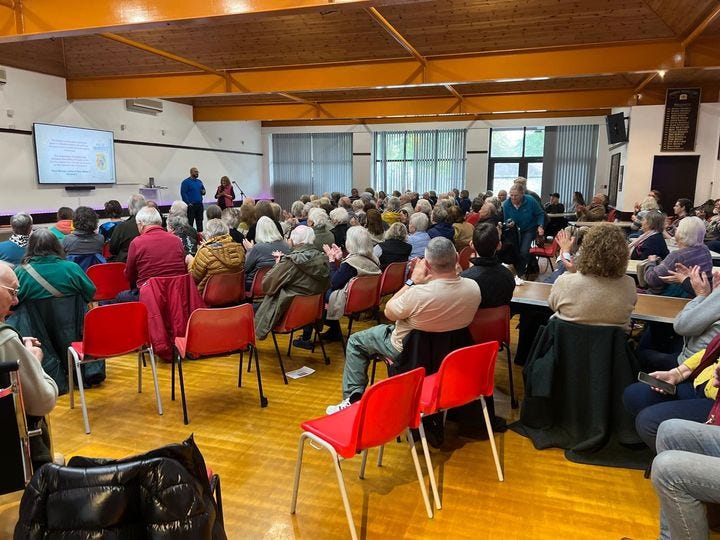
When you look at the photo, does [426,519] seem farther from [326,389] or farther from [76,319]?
[76,319]

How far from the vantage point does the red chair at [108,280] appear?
16.0 feet

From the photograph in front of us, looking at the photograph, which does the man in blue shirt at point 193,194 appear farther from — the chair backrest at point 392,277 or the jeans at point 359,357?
the jeans at point 359,357

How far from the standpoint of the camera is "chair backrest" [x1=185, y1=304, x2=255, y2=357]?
3285 millimetres

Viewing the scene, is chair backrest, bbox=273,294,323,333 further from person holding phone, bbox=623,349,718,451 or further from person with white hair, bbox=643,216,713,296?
person with white hair, bbox=643,216,713,296

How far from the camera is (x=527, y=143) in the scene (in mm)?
14258

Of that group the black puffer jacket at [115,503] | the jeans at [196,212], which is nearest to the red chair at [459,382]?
the black puffer jacket at [115,503]

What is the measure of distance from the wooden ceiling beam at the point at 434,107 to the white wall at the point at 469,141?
2.57 meters

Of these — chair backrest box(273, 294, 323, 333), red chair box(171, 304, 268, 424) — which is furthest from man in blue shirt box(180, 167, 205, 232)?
red chair box(171, 304, 268, 424)

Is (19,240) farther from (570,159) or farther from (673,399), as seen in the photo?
(570,159)

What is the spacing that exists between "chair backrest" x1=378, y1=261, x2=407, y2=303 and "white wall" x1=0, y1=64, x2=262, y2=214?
7.02 m

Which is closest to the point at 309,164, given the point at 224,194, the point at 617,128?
the point at 224,194

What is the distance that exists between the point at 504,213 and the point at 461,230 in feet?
2.48

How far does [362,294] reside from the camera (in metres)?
4.57

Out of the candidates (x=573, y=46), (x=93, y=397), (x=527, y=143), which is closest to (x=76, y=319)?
(x=93, y=397)
